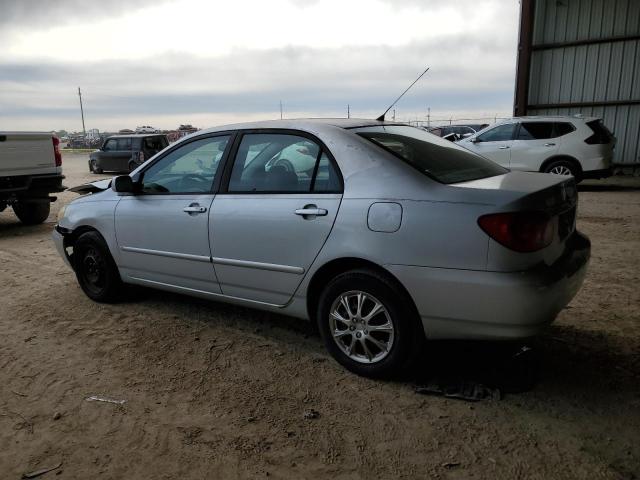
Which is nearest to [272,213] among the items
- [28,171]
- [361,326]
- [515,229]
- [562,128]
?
[361,326]

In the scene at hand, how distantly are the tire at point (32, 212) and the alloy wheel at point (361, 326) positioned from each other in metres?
7.49

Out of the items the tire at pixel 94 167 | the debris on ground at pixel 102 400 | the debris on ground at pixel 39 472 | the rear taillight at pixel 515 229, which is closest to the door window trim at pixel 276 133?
the rear taillight at pixel 515 229

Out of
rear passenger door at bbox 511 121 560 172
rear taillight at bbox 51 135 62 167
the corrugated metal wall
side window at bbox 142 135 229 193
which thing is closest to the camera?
side window at bbox 142 135 229 193

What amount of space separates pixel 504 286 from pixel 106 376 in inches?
96.1

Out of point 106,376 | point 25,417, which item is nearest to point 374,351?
point 106,376

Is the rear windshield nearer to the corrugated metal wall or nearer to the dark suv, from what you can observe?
the corrugated metal wall

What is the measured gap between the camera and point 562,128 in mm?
11312

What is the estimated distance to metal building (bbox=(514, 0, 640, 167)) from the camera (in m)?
14.0

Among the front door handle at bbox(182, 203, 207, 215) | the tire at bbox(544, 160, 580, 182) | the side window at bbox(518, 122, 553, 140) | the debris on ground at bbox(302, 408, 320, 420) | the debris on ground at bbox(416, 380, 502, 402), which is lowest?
the debris on ground at bbox(302, 408, 320, 420)

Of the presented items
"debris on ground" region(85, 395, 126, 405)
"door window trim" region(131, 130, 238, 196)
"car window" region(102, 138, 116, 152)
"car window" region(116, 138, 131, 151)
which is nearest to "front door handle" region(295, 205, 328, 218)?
"door window trim" region(131, 130, 238, 196)

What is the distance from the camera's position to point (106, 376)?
3.23 meters

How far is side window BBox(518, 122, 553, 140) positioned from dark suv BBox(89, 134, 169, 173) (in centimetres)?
1207

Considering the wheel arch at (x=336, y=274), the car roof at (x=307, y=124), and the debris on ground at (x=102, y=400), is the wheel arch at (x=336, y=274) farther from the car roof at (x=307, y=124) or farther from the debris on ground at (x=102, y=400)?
the debris on ground at (x=102, y=400)

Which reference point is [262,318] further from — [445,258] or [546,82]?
[546,82]
